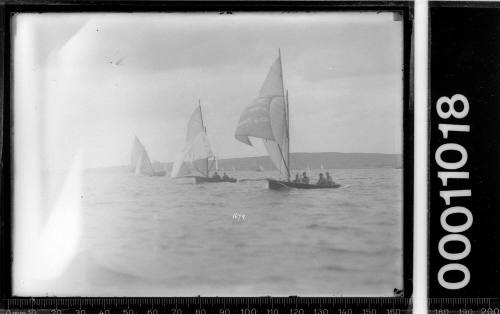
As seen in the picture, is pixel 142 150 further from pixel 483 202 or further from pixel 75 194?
pixel 483 202

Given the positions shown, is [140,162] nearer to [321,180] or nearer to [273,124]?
[273,124]

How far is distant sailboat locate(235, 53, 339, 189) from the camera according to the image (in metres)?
1.08

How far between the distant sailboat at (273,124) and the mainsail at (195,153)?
0.08 metres

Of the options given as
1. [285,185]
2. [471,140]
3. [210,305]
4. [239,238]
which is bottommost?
[210,305]

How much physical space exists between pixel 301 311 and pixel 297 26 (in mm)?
662

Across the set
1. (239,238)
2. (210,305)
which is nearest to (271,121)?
(239,238)

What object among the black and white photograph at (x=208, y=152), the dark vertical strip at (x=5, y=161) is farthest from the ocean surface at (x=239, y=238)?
the dark vertical strip at (x=5, y=161)


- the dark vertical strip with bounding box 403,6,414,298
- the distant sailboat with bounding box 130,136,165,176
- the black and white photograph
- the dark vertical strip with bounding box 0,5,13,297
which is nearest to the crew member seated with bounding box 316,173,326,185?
the black and white photograph

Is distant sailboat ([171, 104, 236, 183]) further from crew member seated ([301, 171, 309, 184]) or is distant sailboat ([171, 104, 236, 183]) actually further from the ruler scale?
the ruler scale

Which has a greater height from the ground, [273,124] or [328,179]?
[273,124]

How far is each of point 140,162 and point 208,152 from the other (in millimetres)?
159

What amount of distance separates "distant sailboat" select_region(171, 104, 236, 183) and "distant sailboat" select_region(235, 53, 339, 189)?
0.08 meters

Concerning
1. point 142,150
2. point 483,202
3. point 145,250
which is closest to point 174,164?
point 142,150

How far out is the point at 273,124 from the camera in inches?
43.1
